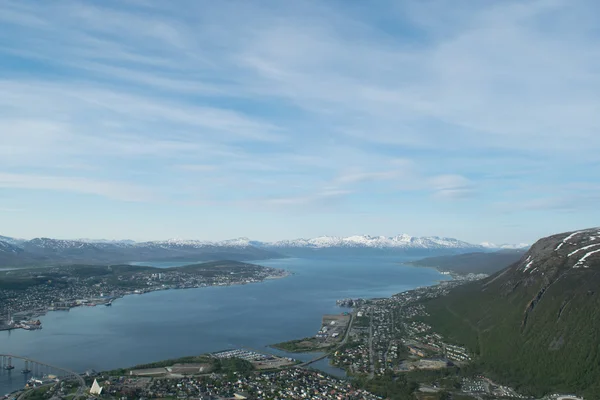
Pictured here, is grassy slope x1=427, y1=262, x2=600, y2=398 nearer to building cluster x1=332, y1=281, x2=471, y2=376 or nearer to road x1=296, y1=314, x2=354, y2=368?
building cluster x1=332, y1=281, x2=471, y2=376

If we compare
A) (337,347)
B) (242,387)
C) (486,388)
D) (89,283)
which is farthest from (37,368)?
(89,283)

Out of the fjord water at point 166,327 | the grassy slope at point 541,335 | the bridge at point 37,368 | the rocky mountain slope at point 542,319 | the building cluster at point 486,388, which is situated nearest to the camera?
the building cluster at point 486,388

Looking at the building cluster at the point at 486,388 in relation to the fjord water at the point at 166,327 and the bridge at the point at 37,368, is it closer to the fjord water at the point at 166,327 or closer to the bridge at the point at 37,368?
the fjord water at the point at 166,327

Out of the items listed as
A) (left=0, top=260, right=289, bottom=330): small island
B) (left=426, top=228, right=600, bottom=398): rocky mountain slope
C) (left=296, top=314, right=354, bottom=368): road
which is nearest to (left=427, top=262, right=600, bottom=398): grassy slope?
(left=426, top=228, right=600, bottom=398): rocky mountain slope

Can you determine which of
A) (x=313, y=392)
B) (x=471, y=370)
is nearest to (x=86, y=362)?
(x=313, y=392)

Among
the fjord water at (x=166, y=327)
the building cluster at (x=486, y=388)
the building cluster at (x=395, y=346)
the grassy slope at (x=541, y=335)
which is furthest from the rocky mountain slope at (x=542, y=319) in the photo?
the fjord water at (x=166, y=327)

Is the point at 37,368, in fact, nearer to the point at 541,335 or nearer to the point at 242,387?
A: the point at 242,387
